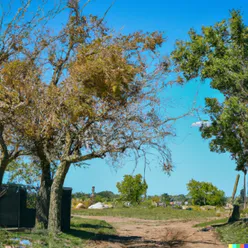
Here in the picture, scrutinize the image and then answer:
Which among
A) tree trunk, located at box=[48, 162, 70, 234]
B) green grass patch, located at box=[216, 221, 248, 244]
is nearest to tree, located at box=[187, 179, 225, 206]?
green grass patch, located at box=[216, 221, 248, 244]

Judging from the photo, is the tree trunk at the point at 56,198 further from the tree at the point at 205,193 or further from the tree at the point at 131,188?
the tree at the point at 205,193

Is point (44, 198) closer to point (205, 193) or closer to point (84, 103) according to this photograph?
point (84, 103)

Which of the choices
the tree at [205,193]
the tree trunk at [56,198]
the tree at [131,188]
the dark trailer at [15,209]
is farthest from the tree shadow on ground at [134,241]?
the tree at [205,193]

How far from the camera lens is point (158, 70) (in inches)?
655

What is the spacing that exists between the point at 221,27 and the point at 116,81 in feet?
22.9

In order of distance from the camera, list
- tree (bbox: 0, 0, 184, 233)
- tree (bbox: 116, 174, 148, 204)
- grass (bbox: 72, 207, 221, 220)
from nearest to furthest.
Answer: tree (bbox: 0, 0, 184, 233) → grass (bbox: 72, 207, 221, 220) → tree (bbox: 116, 174, 148, 204)

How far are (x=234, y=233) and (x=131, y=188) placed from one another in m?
34.6

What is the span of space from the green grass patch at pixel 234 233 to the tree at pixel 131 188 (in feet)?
103

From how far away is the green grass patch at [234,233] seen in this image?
16719mm

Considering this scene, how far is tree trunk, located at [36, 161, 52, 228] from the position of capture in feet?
58.5

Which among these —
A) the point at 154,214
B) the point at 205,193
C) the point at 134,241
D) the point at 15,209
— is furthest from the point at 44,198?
the point at 205,193

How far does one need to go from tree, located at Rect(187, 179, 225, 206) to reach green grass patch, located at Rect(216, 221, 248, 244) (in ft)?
110

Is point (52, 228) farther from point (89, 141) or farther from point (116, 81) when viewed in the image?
point (116, 81)

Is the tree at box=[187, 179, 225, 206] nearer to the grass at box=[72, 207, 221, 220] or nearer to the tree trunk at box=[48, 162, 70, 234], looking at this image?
the grass at box=[72, 207, 221, 220]
